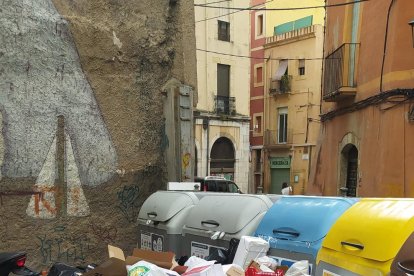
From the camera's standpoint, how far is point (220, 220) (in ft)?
11.9

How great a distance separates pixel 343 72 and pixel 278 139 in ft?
57.7

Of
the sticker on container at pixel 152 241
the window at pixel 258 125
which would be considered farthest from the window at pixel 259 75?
the sticker on container at pixel 152 241

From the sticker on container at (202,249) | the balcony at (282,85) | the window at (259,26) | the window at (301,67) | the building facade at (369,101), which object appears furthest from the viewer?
the window at (259,26)

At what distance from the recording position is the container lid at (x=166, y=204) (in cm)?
431

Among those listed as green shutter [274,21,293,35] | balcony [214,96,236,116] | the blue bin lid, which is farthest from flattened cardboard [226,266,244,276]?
green shutter [274,21,293,35]

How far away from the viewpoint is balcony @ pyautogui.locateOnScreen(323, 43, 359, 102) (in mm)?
12023

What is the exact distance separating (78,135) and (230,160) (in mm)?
21489

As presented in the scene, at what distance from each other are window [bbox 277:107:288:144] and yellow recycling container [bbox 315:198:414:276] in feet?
89.0

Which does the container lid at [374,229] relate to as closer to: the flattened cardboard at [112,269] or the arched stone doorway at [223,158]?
the flattened cardboard at [112,269]

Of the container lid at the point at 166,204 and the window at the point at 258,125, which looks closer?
the container lid at the point at 166,204

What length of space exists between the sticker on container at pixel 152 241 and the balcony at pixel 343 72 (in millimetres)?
8753

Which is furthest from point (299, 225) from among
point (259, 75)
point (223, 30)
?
point (259, 75)

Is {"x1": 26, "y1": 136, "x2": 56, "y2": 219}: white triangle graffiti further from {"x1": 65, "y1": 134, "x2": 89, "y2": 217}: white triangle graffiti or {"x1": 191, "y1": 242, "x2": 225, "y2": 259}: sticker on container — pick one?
{"x1": 191, "y1": 242, "x2": 225, "y2": 259}: sticker on container

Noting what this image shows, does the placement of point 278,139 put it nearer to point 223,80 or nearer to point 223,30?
point 223,80
